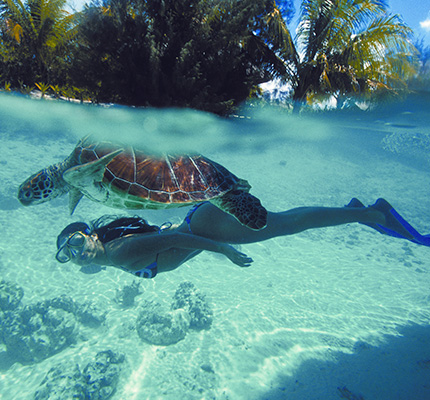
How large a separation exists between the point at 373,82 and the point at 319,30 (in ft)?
10.7

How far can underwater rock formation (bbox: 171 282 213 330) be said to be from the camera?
17.1 ft

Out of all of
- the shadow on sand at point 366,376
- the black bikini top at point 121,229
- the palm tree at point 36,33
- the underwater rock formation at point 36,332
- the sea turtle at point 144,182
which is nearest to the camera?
the sea turtle at point 144,182

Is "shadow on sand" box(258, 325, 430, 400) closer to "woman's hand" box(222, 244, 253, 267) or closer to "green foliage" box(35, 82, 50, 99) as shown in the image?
"woman's hand" box(222, 244, 253, 267)

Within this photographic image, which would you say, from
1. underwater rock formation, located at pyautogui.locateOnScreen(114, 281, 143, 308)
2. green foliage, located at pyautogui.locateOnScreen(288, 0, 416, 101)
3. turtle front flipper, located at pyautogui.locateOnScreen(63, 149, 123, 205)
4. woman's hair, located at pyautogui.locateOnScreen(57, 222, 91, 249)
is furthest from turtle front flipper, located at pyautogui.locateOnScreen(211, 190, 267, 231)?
green foliage, located at pyautogui.locateOnScreen(288, 0, 416, 101)

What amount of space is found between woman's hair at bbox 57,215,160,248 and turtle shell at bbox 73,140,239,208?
1.80ft

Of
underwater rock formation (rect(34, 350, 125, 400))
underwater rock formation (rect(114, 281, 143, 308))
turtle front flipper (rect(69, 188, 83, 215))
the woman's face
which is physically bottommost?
underwater rock formation (rect(114, 281, 143, 308))

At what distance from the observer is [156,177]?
2.97m

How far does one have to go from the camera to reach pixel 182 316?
512cm

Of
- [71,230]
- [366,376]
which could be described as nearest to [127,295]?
[71,230]

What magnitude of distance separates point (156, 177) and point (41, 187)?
1696 millimetres

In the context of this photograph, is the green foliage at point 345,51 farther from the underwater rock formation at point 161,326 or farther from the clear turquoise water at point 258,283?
the underwater rock formation at point 161,326

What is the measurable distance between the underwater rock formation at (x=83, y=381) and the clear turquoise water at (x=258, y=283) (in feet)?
0.16

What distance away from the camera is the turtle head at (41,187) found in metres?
3.21

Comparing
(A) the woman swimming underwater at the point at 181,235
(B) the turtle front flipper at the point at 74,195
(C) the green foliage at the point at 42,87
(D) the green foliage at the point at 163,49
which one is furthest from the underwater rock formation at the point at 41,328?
(C) the green foliage at the point at 42,87
